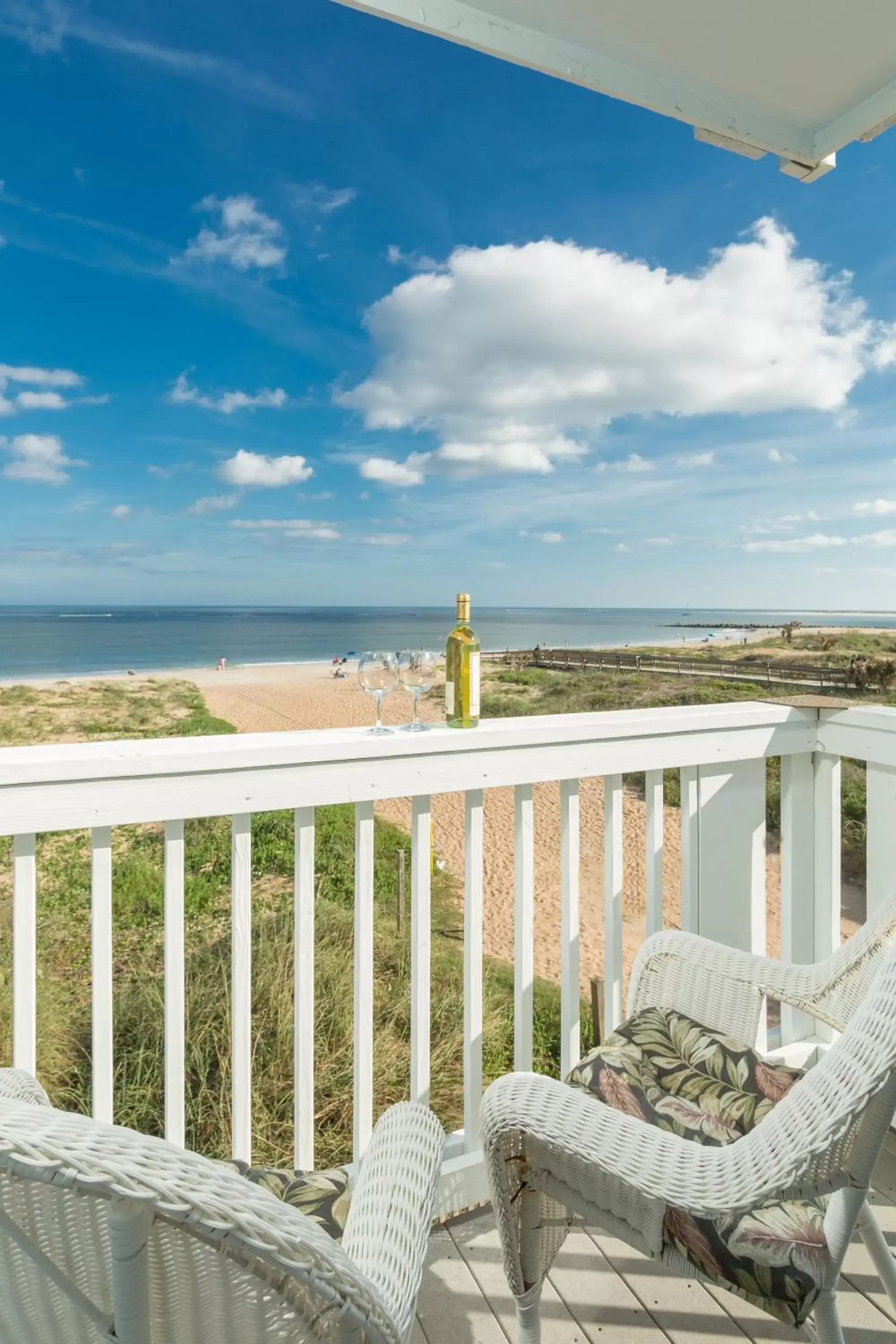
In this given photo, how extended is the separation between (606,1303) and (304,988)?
2.60ft

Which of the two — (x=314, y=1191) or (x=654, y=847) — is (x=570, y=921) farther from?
(x=314, y=1191)

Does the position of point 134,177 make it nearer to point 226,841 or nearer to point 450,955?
point 226,841

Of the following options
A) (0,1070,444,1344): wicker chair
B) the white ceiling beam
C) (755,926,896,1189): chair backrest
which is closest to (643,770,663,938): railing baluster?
(755,926,896,1189): chair backrest

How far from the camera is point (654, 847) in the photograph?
1.74m

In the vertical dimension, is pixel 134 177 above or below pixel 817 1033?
above

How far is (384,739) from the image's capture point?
1388mm

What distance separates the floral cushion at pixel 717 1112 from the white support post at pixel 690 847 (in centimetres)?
51

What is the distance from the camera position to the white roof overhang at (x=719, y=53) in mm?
1617

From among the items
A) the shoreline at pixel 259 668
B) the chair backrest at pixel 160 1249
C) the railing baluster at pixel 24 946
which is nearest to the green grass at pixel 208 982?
the shoreline at pixel 259 668

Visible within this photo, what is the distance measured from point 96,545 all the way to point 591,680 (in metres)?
3.50

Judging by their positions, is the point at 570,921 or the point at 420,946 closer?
the point at 420,946

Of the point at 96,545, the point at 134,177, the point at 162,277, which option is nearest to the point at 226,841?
the point at 96,545

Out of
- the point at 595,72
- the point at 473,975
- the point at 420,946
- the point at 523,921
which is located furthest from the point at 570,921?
the point at 595,72

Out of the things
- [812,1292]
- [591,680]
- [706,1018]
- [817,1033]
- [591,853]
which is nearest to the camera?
[812,1292]
